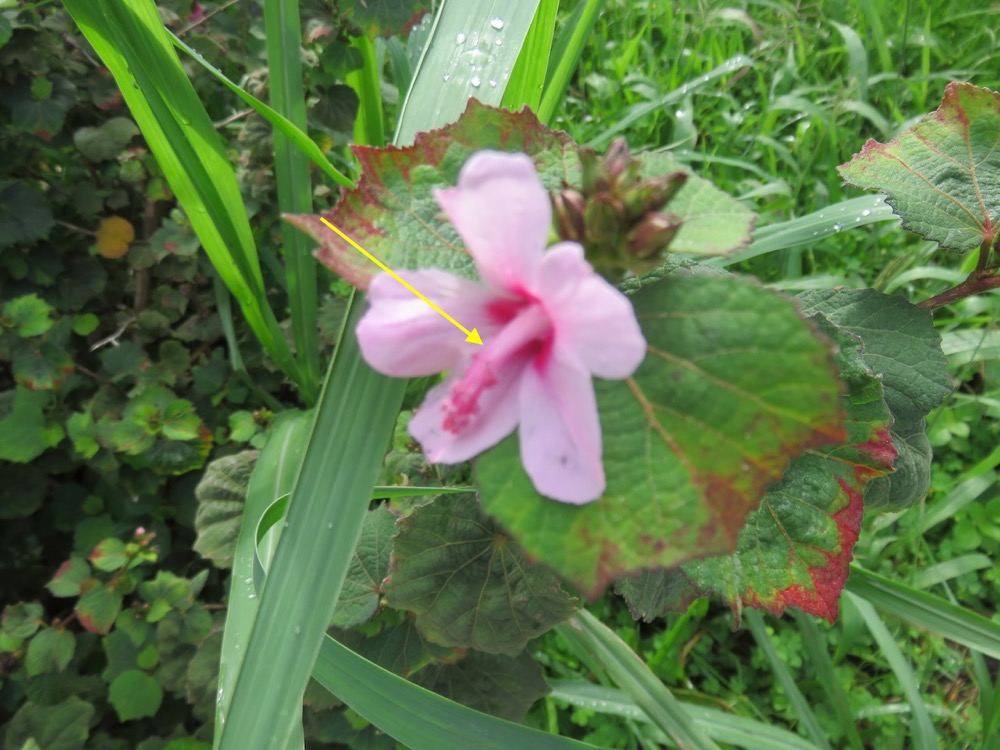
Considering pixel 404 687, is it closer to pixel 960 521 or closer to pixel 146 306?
pixel 146 306

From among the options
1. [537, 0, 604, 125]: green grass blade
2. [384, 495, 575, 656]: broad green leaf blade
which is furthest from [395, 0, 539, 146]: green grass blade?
[384, 495, 575, 656]: broad green leaf blade

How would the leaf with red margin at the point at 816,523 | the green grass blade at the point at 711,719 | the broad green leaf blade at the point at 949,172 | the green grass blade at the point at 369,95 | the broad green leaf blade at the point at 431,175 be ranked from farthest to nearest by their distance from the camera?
the green grass blade at the point at 369,95 → the green grass blade at the point at 711,719 → the broad green leaf blade at the point at 949,172 → the leaf with red margin at the point at 816,523 → the broad green leaf blade at the point at 431,175

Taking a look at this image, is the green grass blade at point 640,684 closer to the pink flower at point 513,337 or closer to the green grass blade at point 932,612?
the green grass blade at point 932,612

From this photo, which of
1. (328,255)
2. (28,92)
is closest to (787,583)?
(328,255)

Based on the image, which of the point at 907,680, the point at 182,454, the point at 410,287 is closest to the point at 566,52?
the point at 410,287

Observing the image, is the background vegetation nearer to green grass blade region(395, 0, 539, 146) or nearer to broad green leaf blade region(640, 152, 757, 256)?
green grass blade region(395, 0, 539, 146)

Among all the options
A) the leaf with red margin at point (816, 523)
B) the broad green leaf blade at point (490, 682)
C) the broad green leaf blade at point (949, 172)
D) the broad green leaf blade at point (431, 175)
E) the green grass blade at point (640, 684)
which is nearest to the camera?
the broad green leaf blade at point (431, 175)

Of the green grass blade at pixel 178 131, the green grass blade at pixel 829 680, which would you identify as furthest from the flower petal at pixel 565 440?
the green grass blade at pixel 829 680
